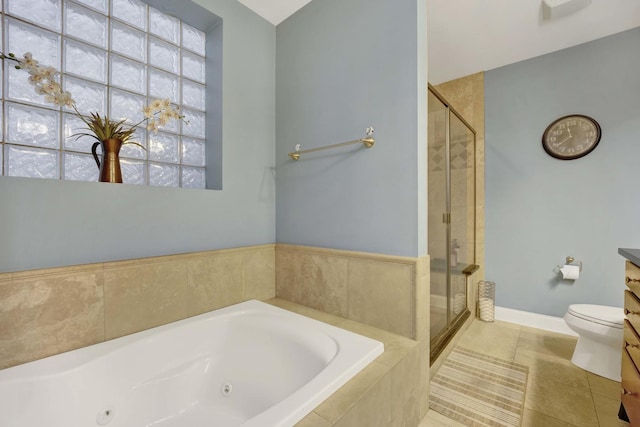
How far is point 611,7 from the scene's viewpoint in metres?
1.94

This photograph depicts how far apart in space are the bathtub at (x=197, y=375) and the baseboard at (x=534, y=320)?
84.7 inches

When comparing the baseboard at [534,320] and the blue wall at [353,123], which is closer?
the blue wall at [353,123]

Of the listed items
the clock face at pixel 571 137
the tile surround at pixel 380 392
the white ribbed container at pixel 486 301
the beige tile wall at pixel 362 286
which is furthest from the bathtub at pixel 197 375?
the clock face at pixel 571 137

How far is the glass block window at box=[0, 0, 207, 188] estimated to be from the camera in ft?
4.13

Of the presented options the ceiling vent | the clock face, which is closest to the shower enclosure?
the clock face

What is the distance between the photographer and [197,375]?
1.38 metres

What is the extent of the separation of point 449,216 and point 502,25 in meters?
1.57

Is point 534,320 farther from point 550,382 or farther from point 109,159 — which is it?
point 109,159

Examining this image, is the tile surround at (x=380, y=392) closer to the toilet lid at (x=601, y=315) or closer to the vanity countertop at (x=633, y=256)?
the vanity countertop at (x=633, y=256)

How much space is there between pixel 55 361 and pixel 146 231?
0.63 m

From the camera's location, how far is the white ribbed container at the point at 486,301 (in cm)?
263

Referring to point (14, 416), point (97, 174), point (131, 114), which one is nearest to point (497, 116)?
point (131, 114)

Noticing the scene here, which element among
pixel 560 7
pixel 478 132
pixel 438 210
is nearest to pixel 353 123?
pixel 438 210

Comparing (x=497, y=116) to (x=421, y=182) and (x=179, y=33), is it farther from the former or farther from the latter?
(x=179, y=33)
